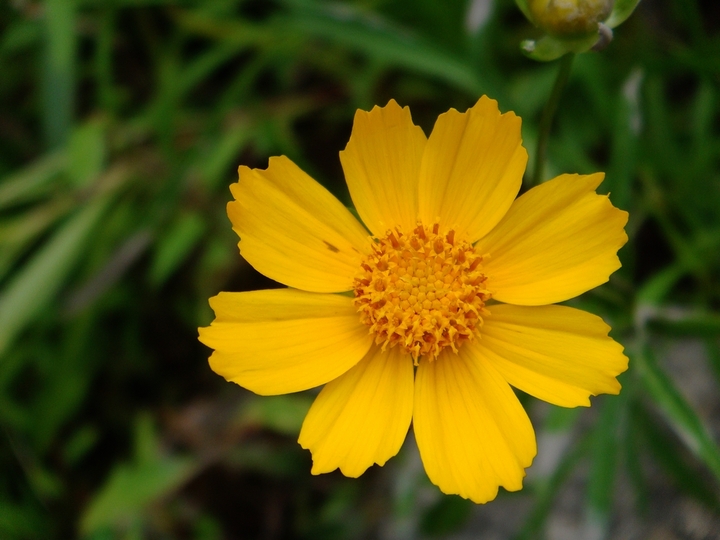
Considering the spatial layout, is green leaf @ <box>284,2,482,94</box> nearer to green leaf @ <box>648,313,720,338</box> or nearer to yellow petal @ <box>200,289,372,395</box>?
green leaf @ <box>648,313,720,338</box>

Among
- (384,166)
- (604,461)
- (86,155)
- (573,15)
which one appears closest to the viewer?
Result: (573,15)

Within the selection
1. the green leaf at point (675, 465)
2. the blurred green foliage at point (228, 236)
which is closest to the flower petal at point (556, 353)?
the blurred green foliage at point (228, 236)

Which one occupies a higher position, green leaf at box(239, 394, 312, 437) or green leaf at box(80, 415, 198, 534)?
green leaf at box(239, 394, 312, 437)

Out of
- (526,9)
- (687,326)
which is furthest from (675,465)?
(526,9)

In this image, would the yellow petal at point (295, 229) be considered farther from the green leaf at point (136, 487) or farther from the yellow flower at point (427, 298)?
the green leaf at point (136, 487)

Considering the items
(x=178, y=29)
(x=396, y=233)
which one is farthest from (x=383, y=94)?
(x=396, y=233)

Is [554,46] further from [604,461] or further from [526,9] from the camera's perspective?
[604,461]

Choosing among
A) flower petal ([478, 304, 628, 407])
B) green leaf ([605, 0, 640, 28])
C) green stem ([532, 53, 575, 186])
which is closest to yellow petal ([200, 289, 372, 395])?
flower petal ([478, 304, 628, 407])
